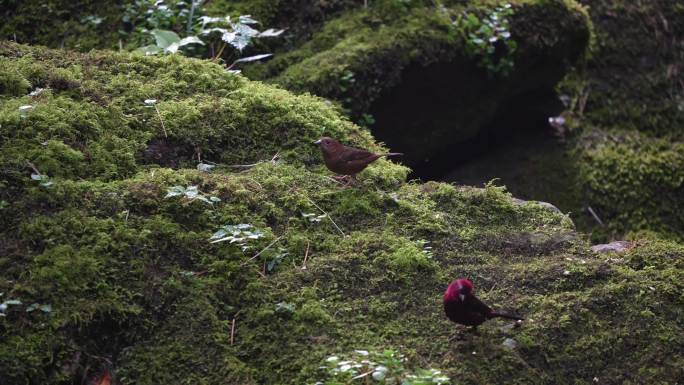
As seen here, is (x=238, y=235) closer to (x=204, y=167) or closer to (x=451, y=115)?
(x=204, y=167)

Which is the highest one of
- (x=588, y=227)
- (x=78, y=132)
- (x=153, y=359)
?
(x=78, y=132)

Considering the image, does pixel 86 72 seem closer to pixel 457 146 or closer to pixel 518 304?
pixel 518 304

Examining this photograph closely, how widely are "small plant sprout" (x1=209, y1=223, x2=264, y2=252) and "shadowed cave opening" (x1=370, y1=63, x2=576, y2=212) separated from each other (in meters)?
2.81

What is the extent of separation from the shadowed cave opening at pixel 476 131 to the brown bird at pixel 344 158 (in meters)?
2.05

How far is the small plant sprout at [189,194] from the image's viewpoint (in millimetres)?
3886

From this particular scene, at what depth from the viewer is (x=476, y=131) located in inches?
289

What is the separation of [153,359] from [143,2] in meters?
3.97

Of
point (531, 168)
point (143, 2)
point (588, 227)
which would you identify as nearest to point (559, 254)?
point (588, 227)

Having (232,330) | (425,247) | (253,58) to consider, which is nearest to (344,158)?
(425,247)

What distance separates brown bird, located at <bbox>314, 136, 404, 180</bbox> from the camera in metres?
4.39

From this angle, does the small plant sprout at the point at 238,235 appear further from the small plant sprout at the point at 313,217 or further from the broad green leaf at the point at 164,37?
the broad green leaf at the point at 164,37

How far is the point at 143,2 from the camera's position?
6387 mm

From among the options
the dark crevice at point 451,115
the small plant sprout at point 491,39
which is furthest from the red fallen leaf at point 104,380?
the small plant sprout at point 491,39

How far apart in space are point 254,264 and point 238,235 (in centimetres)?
19
